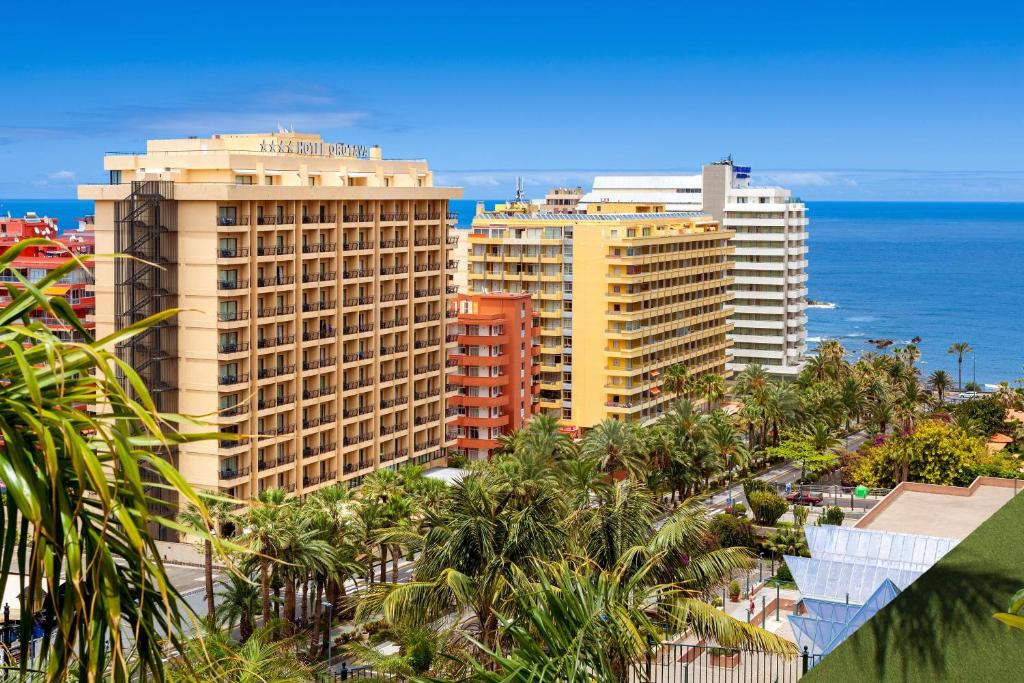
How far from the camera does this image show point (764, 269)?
149 metres

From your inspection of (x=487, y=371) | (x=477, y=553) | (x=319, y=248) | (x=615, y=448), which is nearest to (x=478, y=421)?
(x=487, y=371)

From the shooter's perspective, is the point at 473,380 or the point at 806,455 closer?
the point at 806,455

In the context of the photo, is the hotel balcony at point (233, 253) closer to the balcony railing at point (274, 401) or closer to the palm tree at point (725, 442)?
the balcony railing at point (274, 401)

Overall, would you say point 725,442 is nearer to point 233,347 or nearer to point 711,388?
point 711,388

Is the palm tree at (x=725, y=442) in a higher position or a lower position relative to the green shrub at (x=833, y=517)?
higher

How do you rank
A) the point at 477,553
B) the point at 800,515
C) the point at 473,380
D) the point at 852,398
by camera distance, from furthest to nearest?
the point at 852,398, the point at 473,380, the point at 800,515, the point at 477,553

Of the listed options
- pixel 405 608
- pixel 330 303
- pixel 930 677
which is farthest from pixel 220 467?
pixel 930 677

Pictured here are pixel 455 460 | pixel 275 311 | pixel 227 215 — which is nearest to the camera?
pixel 227 215

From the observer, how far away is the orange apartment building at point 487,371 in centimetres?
10312

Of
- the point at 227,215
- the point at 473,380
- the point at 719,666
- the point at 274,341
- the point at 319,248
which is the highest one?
the point at 227,215

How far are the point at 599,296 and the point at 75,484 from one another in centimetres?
10897

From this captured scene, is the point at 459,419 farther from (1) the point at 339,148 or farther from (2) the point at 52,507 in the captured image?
(2) the point at 52,507

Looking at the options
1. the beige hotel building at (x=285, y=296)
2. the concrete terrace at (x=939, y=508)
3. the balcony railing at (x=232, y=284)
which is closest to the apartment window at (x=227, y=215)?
the beige hotel building at (x=285, y=296)

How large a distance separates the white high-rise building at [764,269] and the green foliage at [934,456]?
57.3 m
